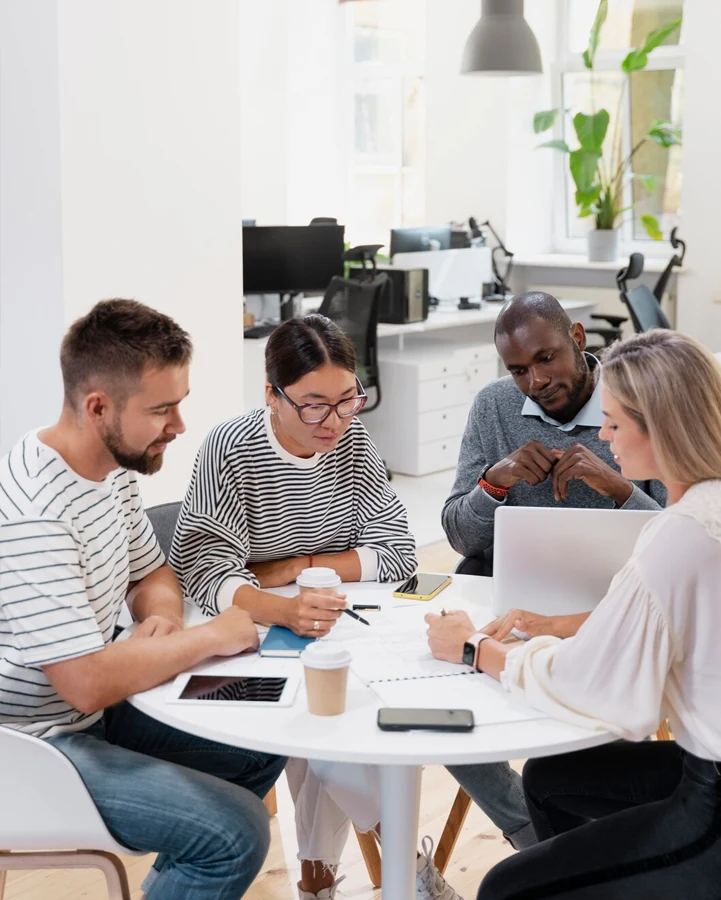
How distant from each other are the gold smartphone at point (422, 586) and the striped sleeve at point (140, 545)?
45cm

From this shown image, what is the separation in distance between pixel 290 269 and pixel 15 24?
9.27 ft

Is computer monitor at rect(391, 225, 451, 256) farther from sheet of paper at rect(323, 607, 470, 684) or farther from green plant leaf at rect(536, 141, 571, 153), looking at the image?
sheet of paper at rect(323, 607, 470, 684)

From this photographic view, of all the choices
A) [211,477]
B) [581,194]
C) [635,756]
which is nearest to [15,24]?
[211,477]

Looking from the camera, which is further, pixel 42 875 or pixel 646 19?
pixel 646 19

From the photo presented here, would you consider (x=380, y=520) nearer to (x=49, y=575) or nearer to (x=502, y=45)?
(x=49, y=575)

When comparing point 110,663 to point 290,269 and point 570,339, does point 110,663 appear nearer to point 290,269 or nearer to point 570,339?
point 570,339

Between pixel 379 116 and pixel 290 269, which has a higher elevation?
pixel 379 116

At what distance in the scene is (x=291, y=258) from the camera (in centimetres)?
580

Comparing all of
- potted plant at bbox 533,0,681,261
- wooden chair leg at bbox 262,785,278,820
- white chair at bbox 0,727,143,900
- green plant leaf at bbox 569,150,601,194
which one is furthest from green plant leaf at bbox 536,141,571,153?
white chair at bbox 0,727,143,900

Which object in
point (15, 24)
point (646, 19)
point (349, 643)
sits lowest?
point (349, 643)

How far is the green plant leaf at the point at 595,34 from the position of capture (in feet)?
22.2

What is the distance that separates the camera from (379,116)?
8.63m

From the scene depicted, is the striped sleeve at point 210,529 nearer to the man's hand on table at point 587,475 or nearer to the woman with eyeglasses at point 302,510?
the woman with eyeglasses at point 302,510

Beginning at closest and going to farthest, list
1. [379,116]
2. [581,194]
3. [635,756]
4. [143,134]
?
[635,756]
[143,134]
[581,194]
[379,116]
